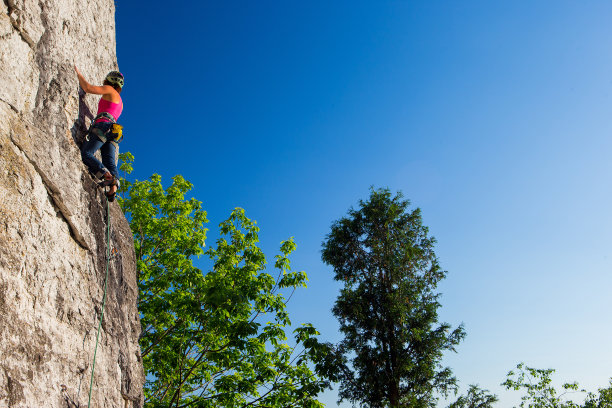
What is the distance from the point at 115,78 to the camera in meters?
6.58

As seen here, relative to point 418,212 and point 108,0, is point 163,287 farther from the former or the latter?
point 418,212

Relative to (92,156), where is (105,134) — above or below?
above

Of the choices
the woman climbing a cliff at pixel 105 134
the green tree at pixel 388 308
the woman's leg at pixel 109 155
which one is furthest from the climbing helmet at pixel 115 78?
the green tree at pixel 388 308

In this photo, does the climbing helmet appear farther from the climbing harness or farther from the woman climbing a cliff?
the climbing harness

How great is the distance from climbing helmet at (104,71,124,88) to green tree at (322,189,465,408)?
14.8 metres

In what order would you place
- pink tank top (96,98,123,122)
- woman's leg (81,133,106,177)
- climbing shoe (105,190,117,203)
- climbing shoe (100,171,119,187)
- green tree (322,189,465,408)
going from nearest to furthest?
woman's leg (81,133,106,177)
climbing shoe (100,171,119,187)
climbing shoe (105,190,117,203)
pink tank top (96,98,123,122)
green tree (322,189,465,408)

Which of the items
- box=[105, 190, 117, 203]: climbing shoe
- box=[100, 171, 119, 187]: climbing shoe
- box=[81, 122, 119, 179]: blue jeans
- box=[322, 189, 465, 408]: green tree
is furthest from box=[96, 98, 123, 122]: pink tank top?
box=[322, 189, 465, 408]: green tree

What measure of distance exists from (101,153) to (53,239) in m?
2.11

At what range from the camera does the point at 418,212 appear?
70.2 feet

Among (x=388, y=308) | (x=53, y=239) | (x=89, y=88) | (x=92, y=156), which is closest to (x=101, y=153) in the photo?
(x=92, y=156)

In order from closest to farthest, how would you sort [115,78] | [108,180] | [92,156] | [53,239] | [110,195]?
[53,239] < [92,156] < [108,180] < [110,195] < [115,78]

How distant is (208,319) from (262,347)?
1.80m

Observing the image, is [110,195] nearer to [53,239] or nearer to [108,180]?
[108,180]

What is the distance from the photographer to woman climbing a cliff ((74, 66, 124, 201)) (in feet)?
19.2
